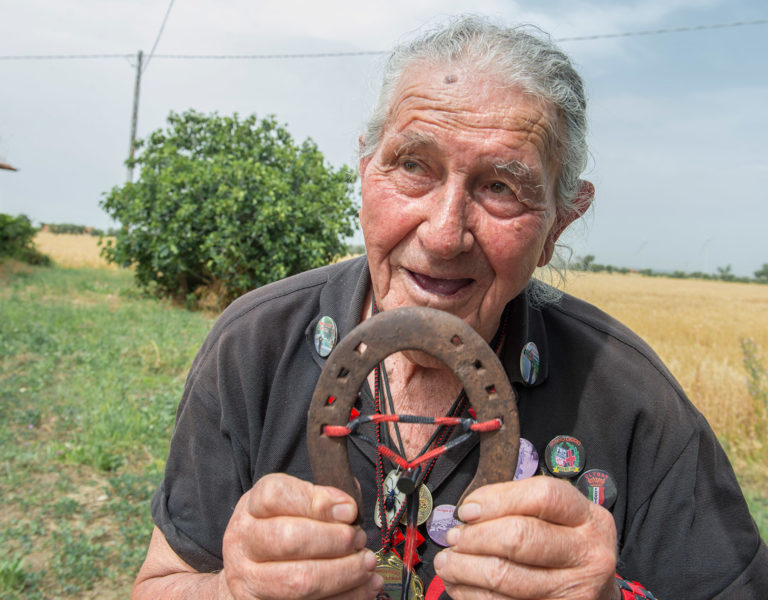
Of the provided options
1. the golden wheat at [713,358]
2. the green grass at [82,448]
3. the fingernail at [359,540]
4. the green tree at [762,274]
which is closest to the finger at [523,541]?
the fingernail at [359,540]

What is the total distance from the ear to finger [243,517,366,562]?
4.09 ft

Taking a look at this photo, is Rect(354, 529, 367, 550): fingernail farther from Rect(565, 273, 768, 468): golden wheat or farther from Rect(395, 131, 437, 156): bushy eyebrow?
Rect(565, 273, 768, 468): golden wheat

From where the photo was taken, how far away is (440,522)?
192 centimetres

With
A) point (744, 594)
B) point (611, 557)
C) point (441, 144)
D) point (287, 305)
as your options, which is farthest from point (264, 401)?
point (744, 594)

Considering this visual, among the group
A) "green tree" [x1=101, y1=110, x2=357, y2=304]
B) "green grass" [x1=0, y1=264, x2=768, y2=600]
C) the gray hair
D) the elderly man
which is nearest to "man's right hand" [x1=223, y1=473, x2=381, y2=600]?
the elderly man

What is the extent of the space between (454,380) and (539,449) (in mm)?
361

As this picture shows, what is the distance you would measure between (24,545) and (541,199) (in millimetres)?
4163

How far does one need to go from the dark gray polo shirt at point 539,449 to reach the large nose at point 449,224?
0.51m

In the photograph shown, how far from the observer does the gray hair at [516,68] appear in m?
1.82

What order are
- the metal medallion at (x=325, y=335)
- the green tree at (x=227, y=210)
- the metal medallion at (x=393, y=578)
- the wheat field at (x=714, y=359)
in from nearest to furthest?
the metal medallion at (x=393, y=578)
the metal medallion at (x=325, y=335)
the wheat field at (x=714, y=359)
the green tree at (x=227, y=210)

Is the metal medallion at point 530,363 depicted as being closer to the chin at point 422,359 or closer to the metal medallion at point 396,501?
the chin at point 422,359

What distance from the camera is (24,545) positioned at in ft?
13.6

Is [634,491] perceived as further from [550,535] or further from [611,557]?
[550,535]

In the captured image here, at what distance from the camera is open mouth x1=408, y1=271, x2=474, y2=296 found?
188cm
